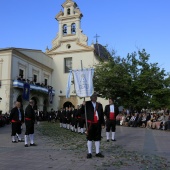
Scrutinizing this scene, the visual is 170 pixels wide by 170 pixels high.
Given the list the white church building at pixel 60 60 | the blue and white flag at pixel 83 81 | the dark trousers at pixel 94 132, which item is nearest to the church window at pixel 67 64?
the white church building at pixel 60 60

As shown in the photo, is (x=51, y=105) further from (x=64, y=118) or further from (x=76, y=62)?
(x=64, y=118)

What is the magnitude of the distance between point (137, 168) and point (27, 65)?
1245 inches

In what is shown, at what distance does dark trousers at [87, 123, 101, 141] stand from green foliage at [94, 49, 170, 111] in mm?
22070

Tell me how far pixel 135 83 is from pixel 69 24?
17.9 m

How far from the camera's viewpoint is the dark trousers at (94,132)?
8.54 metres

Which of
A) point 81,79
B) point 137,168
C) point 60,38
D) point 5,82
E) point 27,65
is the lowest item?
point 137,168

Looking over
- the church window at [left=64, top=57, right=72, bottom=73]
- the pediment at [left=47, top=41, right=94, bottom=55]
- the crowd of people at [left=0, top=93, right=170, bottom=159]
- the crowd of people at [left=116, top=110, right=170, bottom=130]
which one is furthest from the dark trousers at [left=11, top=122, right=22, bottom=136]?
the church window at [left=64, top=57, right=72, bottom=73]

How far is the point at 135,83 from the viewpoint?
101 feet

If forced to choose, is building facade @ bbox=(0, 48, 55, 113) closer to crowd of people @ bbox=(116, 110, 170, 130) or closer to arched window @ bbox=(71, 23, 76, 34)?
arched window @ bbox=(71, 23, 76, 34)

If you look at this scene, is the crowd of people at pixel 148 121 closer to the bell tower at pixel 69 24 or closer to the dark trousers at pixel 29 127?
the dark trousers at pixel 29 127

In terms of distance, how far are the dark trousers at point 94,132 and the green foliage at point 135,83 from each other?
72.4 feet

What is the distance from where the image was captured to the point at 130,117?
27.5 meters

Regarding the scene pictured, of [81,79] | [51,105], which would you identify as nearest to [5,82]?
[51,105]

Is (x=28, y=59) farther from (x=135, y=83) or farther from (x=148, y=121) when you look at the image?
(x=148, y=121)
